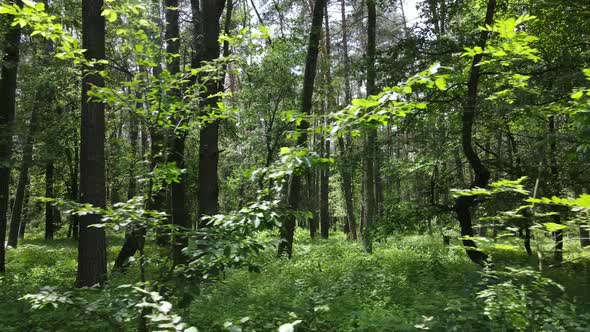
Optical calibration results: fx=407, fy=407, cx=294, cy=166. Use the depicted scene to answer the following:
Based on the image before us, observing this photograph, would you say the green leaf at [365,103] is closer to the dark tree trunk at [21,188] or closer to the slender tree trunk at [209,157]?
the slender tree trunk at [209,157]

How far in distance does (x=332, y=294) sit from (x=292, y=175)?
184 centimetres

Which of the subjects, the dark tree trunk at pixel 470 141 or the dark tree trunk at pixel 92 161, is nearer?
the dark tree trunk at pixel 92 161

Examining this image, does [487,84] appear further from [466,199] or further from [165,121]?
[165,121]

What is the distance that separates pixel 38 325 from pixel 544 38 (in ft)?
35.1

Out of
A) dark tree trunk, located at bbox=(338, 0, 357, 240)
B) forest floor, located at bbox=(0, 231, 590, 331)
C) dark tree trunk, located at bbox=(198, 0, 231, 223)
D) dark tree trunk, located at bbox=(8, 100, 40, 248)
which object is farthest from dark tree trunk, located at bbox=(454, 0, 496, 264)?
dark tree trunk, located at bbox=(8, 100, 40, 248)

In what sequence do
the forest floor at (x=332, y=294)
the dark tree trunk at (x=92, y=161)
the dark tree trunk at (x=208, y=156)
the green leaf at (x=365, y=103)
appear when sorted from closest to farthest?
the green leaf at (x=365, y=103) → the forest floor at (x=332, y=294) → the dark tree trunk at (x=92, y=161) → the dark tree trunk at (x=208, y=156)

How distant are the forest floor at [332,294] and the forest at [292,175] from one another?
0.05 metres

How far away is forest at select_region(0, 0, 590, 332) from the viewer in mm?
2805

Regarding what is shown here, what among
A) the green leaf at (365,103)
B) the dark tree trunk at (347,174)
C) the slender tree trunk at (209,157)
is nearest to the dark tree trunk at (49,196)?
the dark tree trunk at (347,174)

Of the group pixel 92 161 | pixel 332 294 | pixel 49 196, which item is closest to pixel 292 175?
pixel 332 294

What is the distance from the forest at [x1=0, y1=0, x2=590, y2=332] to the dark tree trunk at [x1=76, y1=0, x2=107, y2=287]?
0.03 metres

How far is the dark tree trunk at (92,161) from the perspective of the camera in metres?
6.02

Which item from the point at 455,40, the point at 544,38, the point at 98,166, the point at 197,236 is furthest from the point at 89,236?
the point at 544,38

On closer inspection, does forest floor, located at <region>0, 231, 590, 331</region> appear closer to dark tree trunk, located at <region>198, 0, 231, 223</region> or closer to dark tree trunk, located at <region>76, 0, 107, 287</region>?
dark tree trunk, located at <region>76, 0, 107, 287</region>
